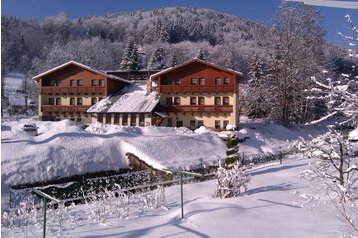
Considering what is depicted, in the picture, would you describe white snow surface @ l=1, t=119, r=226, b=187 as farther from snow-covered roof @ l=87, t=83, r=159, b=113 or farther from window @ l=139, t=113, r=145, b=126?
snow-covered roof @ l=87, t=83, r=159, b=113

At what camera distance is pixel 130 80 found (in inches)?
1214

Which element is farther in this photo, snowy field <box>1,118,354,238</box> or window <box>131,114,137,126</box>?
window <box>131,114,137,126</box>

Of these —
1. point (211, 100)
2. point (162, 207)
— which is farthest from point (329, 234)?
point (211, 100)

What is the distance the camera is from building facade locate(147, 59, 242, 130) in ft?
84.9

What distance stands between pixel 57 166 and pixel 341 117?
1217cm

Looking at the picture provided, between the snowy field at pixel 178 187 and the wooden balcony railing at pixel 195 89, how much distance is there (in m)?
2.65

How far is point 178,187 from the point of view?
8852 millimetres

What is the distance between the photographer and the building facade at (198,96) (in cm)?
2588

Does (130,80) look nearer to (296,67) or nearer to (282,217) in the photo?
(296,67)

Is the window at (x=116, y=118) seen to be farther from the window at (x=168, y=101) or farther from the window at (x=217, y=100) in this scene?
the window at (x=217, y=100)

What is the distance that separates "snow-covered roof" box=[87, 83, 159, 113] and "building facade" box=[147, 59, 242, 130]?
103 cm

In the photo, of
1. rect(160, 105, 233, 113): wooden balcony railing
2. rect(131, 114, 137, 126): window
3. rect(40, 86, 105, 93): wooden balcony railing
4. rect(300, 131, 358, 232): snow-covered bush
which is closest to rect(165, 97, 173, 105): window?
rect(160, 105, 233, 113): wooden balcony railing

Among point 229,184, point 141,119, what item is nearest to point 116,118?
point 141,119

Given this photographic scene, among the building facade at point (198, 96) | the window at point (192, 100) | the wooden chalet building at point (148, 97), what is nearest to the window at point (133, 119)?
the wooden chalet building at point (148, 97)
